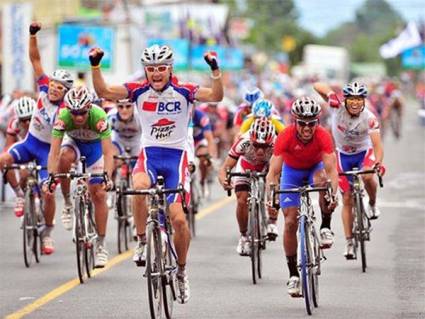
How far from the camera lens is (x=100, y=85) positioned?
1284 centimetres

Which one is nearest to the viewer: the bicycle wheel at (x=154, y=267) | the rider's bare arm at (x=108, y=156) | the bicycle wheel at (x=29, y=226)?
the bicycle wheel at (x=154, y=267)

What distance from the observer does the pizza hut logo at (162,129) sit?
13.1m

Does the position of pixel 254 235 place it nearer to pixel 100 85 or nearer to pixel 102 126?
pixel 102 126

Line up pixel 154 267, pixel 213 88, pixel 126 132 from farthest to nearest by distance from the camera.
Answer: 1. pixel 126 132
2. pixel 213 88
3. pixel 154 267

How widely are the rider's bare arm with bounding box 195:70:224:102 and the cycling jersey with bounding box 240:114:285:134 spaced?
12.8 feet

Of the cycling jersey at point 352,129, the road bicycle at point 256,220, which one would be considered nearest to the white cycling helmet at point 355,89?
the cycling jersey at point 352,129

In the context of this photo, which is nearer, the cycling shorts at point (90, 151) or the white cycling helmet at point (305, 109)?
the white cycling helmet at point (305, 109)

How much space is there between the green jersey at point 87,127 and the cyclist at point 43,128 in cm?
71

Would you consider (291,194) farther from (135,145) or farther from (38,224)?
(135,145)

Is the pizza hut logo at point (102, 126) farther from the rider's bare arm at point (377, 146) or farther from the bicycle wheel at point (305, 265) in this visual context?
the bicycle wheel at point (305, 265)

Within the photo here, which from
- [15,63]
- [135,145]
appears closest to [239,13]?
[15,63]

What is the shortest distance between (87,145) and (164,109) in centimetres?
323

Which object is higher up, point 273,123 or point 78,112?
point 78,112

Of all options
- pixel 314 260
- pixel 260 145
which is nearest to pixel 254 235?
pixel 260 145
